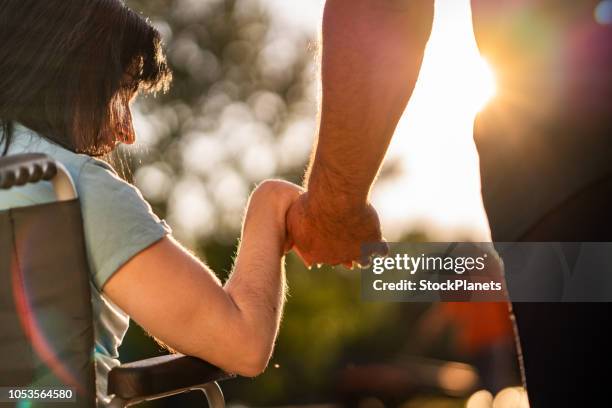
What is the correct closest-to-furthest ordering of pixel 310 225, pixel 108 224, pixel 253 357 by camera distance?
pixel 108 224 < pixel 253 357 < pixel 310 225

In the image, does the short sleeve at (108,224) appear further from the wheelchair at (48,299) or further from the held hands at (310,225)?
the held hands at (310,225)

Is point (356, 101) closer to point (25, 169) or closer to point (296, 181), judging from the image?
point (25, 169)

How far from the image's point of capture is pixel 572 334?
1625 mm

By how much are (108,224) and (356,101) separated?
65 centimetres

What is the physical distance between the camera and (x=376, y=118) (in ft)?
6.76

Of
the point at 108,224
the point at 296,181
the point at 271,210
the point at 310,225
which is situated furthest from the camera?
the point at 296,181

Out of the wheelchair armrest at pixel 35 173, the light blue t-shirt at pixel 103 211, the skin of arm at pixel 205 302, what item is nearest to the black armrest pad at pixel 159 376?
the skin of arm at pixel 205 302

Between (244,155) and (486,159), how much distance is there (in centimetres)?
1631

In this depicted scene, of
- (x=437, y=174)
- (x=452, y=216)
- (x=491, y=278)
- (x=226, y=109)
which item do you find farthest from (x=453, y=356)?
(x=491, y=278)

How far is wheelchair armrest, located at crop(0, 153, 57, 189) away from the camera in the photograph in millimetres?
1429

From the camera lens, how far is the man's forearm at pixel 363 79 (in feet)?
6.55

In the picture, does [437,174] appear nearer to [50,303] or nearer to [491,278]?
[491,278]

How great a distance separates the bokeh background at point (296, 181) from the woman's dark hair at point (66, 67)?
38.0 ft

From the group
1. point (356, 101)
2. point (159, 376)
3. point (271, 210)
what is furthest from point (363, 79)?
point (159, 376)
